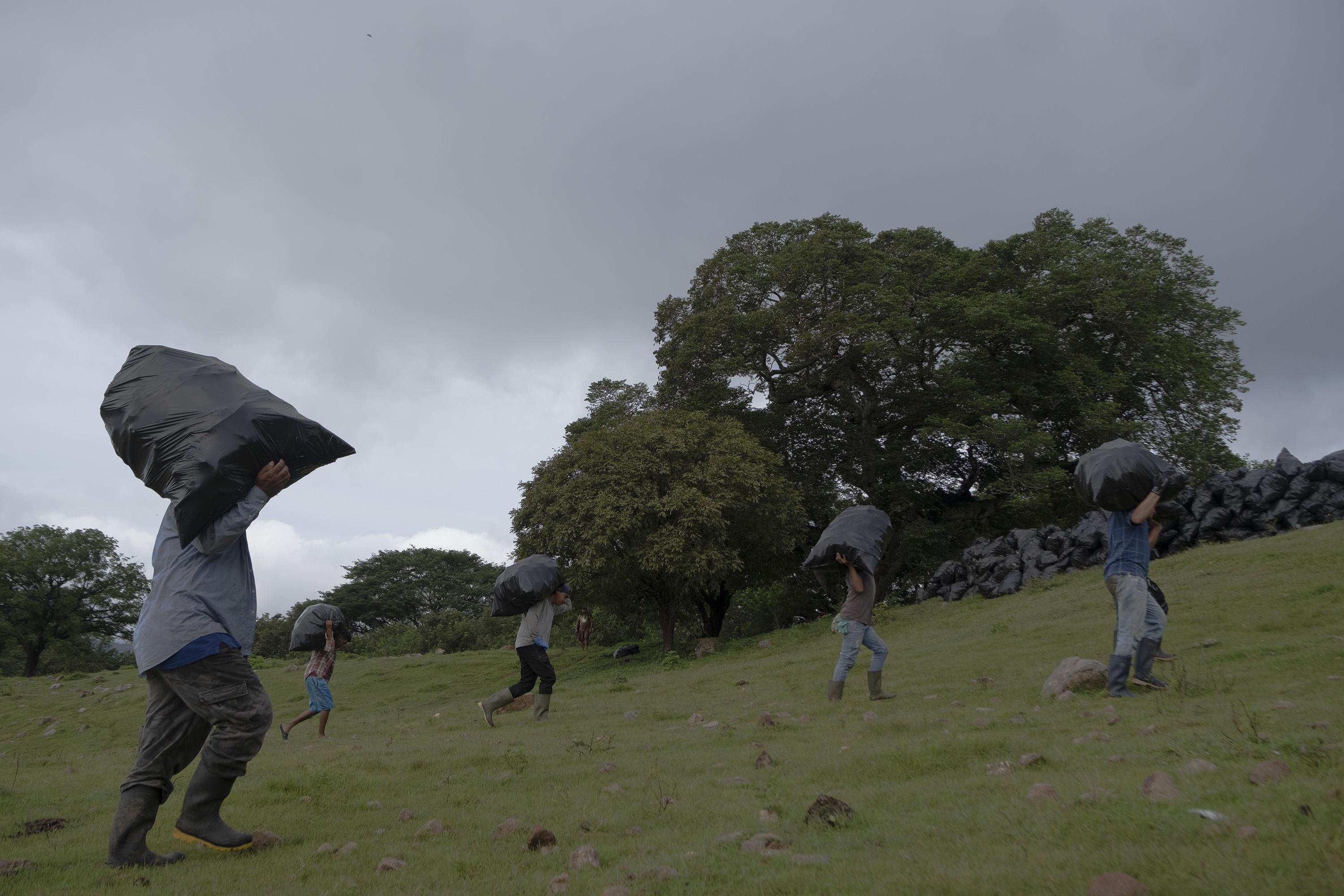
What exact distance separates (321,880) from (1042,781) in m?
3.69

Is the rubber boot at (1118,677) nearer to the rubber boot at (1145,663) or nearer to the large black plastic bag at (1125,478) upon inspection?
the rubber boot at (1145,663)

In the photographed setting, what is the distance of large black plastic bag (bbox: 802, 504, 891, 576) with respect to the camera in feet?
34.2

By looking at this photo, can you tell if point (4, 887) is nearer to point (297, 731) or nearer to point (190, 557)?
point (190, 557)

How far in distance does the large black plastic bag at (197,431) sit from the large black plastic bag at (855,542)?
7.20 metres

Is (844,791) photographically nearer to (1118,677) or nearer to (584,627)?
(1118,677)

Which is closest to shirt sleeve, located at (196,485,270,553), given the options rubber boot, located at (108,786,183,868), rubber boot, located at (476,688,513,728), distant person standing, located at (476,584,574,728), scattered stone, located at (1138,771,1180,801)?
rubber boot, located at (108,786,183,868)

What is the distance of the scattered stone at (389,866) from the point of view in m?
3.93

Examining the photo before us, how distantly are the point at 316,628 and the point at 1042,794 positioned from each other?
11.6 meters

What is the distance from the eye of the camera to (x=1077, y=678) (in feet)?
26.2

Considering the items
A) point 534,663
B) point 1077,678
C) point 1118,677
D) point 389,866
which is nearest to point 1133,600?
point 1118,677

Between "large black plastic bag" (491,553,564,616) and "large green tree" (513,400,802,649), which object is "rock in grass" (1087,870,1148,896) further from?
"large green tree" (513,400,802,649)

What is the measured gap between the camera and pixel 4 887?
387 centimetres

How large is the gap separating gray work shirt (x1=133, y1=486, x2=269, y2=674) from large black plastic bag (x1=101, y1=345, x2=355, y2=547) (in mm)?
88

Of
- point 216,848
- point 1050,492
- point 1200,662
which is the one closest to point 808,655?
point 1200,662
